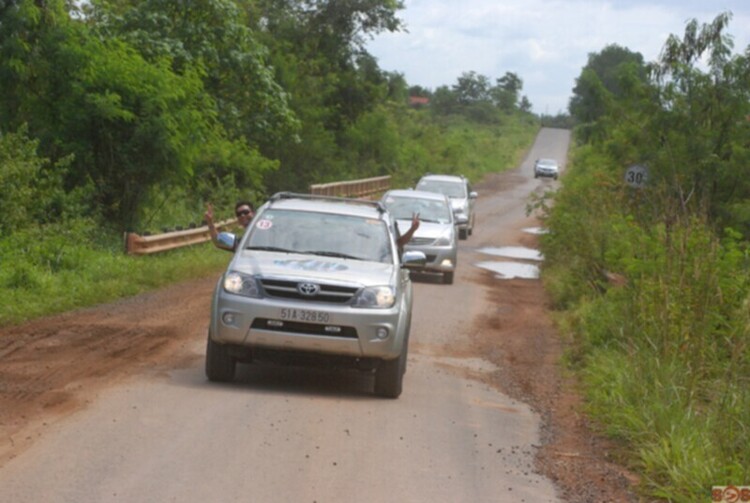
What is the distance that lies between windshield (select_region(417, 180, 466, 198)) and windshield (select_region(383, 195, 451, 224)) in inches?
445

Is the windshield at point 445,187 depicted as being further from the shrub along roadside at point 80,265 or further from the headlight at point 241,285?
the headlight at point 241,285

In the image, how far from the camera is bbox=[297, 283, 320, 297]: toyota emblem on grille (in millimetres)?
11016

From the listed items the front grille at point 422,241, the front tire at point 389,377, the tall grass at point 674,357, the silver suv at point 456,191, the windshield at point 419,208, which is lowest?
the silver suv at point 456,191

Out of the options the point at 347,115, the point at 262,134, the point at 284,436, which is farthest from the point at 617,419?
the point at 347,115

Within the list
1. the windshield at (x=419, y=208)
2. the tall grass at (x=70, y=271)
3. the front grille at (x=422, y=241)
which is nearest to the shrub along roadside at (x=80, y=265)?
the tall grass at (x=70, y=271)

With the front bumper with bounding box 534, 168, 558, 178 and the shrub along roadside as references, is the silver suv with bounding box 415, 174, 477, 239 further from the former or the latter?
the front bumper with bounding box 534, 168, 558, 178

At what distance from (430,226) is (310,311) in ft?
47.9

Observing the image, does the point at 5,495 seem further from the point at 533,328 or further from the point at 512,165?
the point at 512,165

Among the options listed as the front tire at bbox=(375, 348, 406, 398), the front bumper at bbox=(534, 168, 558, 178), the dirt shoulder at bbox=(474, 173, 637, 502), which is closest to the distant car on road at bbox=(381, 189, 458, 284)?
the dirt shoulder at bbox=(474, 173, 637, 502)

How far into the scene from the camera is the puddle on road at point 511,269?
2877cm

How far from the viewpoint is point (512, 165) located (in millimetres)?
94688

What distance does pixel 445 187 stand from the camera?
1533 inches

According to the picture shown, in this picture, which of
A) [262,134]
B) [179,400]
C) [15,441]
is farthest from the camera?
[262,134]

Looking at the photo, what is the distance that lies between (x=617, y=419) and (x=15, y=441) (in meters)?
4.80
